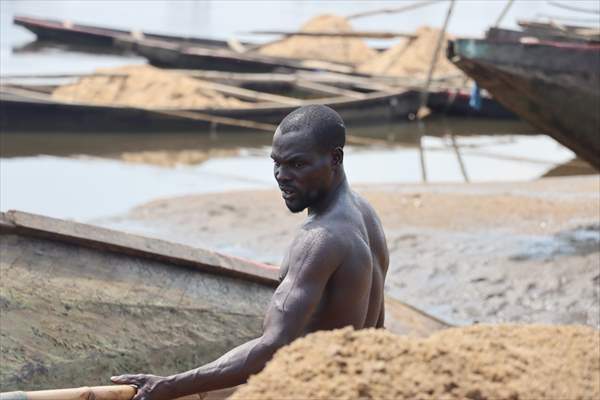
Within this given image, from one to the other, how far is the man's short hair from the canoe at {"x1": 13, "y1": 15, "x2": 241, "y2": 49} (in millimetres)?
20888

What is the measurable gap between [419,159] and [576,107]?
5.76 meters

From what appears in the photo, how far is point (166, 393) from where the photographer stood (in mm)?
2773

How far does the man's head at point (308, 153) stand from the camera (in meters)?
2.78

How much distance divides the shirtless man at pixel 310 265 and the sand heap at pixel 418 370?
0.68 m

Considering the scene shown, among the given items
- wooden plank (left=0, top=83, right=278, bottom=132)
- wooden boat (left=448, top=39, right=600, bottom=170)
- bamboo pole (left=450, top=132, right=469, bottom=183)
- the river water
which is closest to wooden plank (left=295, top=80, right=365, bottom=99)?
the river water

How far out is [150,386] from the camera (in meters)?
2.81

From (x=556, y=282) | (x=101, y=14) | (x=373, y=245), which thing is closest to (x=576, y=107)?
(x=556, y=282)

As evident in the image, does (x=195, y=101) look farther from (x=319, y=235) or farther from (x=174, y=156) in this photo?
(x=319, y=235)

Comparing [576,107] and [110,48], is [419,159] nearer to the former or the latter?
[576,107]

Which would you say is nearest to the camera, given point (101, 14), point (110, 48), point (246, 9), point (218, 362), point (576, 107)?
point (218, 362)

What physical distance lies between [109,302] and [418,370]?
2796 millimetres

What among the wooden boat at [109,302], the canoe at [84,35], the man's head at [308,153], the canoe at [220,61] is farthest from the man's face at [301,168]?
the canoe at [84,35]

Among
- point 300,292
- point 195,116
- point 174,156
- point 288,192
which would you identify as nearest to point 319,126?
point 288,192

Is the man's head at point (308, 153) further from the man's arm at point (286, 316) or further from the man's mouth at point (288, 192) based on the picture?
the man's arm at point (286, 316)
